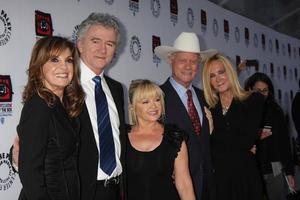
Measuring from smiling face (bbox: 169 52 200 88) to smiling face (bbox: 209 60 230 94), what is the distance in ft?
0.39

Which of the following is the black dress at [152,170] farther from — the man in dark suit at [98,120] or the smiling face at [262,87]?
the smiling face at [262,87]

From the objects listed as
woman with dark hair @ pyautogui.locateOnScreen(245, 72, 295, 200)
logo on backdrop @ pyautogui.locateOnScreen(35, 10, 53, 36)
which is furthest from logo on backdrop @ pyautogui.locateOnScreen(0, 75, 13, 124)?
woman with dark hair @ pyautogui.locateOnScreen(245, 72, 295, 200)

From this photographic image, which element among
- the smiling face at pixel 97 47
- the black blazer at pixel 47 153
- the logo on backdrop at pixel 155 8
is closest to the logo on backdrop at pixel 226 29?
the logo on backdrop at pixel 155 8

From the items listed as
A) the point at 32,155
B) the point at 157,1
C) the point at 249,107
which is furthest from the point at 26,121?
the point at 157,1

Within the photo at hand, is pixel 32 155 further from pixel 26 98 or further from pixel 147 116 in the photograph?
pixel 147 116

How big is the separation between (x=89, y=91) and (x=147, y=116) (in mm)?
360

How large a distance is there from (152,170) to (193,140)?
0.46 meters

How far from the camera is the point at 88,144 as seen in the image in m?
1.92

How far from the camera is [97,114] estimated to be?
2012 mm

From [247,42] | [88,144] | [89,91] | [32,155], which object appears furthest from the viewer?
[247,42]

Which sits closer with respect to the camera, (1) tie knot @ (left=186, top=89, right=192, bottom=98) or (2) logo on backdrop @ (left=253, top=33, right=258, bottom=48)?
(1) tie knot @ (left=186, top=89, right=192, bottom=98)

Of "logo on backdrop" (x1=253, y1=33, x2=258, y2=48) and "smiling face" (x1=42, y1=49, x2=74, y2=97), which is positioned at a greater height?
"logo on backdrop" (x1=253, y1=33, x2=258, y2=48)

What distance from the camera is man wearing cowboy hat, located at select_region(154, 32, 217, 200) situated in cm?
247

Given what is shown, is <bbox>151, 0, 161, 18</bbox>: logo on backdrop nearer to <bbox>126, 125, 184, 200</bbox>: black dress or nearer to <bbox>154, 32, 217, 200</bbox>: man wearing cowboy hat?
<bbox>154, 32, 217, 200</bbox>: man wearing cowboy hat
